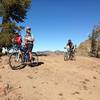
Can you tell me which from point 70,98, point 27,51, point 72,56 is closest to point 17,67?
point 27,51

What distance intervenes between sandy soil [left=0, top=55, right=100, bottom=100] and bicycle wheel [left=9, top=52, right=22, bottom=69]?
405 mm

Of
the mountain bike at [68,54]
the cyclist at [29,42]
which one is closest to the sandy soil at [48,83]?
the cyclist at [29,42]

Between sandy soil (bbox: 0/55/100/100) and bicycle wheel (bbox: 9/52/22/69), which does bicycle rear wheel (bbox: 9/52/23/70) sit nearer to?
bicycle wheel (bbox: 9/52/22/69)

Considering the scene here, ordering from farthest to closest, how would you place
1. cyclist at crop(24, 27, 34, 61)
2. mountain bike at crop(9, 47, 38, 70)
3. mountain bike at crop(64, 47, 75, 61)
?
mountain bike at crop(64, 47, 75, 61)
mountain bike at crop(9, 47, 38, 70)
cyclist at crop(24, 27, 34, 61)

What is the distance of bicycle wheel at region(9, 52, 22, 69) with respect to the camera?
65.2 ft

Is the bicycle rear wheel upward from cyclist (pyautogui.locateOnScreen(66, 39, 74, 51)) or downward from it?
downward

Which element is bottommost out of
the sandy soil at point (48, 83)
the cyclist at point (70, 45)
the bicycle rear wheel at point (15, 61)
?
the sandy soil at point (48, 83)

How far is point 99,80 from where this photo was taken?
19.4 meters

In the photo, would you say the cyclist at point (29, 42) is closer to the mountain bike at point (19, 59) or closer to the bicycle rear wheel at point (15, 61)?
the mountain bike at point (19, 59)

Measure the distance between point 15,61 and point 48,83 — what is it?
386 centimetres

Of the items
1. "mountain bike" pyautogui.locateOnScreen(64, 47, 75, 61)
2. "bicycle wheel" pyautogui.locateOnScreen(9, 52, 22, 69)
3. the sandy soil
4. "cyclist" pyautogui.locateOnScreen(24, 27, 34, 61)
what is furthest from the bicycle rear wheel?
"mountain bike" pyautogui.locateOnScreen(64, 47, 75, 61)

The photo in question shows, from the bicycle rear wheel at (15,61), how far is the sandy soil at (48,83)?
15.6 inches

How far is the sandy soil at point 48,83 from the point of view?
15.5 metres

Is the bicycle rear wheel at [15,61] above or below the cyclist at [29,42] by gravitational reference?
below
